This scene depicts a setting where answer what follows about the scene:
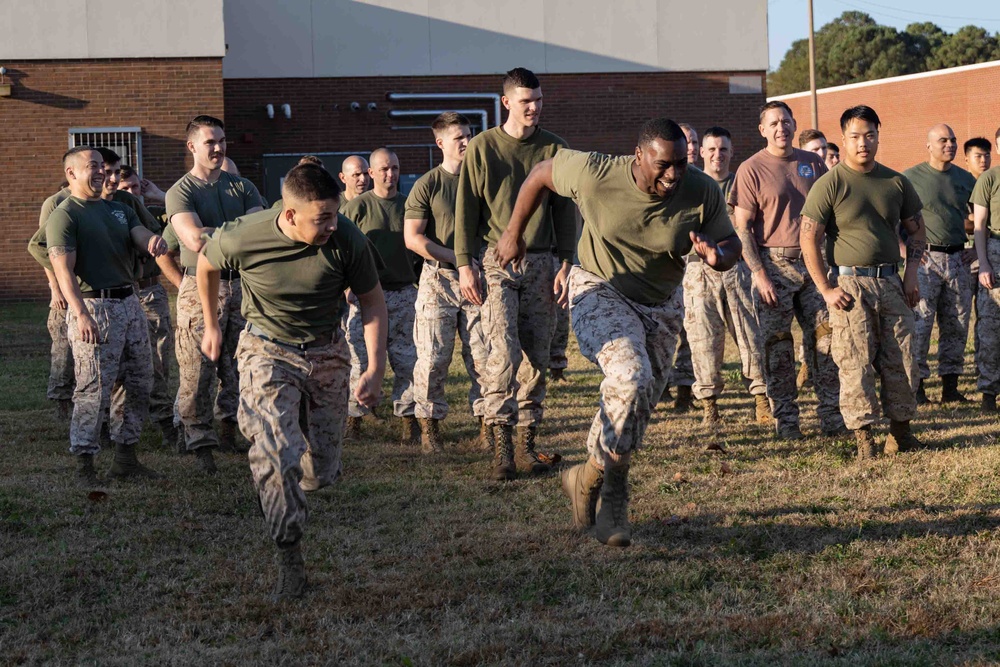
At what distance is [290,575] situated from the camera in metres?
5.66

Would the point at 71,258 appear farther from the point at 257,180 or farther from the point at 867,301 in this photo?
the point at 257,180

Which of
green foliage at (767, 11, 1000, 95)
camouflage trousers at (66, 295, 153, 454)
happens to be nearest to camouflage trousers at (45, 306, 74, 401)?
camouflage trousers at (66, 295, 153, 454)

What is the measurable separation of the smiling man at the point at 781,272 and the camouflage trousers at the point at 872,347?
2.31 ft

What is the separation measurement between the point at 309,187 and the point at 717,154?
18.2 feet

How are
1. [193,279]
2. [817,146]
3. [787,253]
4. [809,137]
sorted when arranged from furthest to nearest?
[809,137], [817,146], [787,253], [193,279]

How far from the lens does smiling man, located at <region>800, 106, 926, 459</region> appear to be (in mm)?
8242

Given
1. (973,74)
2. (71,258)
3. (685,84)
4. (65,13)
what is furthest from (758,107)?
(71,258)

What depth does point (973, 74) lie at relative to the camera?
41.1 metres

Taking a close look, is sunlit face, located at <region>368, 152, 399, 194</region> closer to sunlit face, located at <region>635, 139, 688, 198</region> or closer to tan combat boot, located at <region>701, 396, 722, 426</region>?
tan combat boot, located at <region>701, 396, 722, 426</region>

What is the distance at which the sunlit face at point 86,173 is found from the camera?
8.30 metres

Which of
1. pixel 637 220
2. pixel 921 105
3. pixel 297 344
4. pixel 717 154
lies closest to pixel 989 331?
pixel 717 154

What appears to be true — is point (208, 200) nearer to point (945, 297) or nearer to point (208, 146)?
point (208, 146)

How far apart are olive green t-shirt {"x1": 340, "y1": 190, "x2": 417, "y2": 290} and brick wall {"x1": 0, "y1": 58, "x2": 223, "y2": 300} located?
14.0m

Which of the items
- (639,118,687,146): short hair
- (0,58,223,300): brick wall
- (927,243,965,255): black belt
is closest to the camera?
(639,118,687,146): short hair
